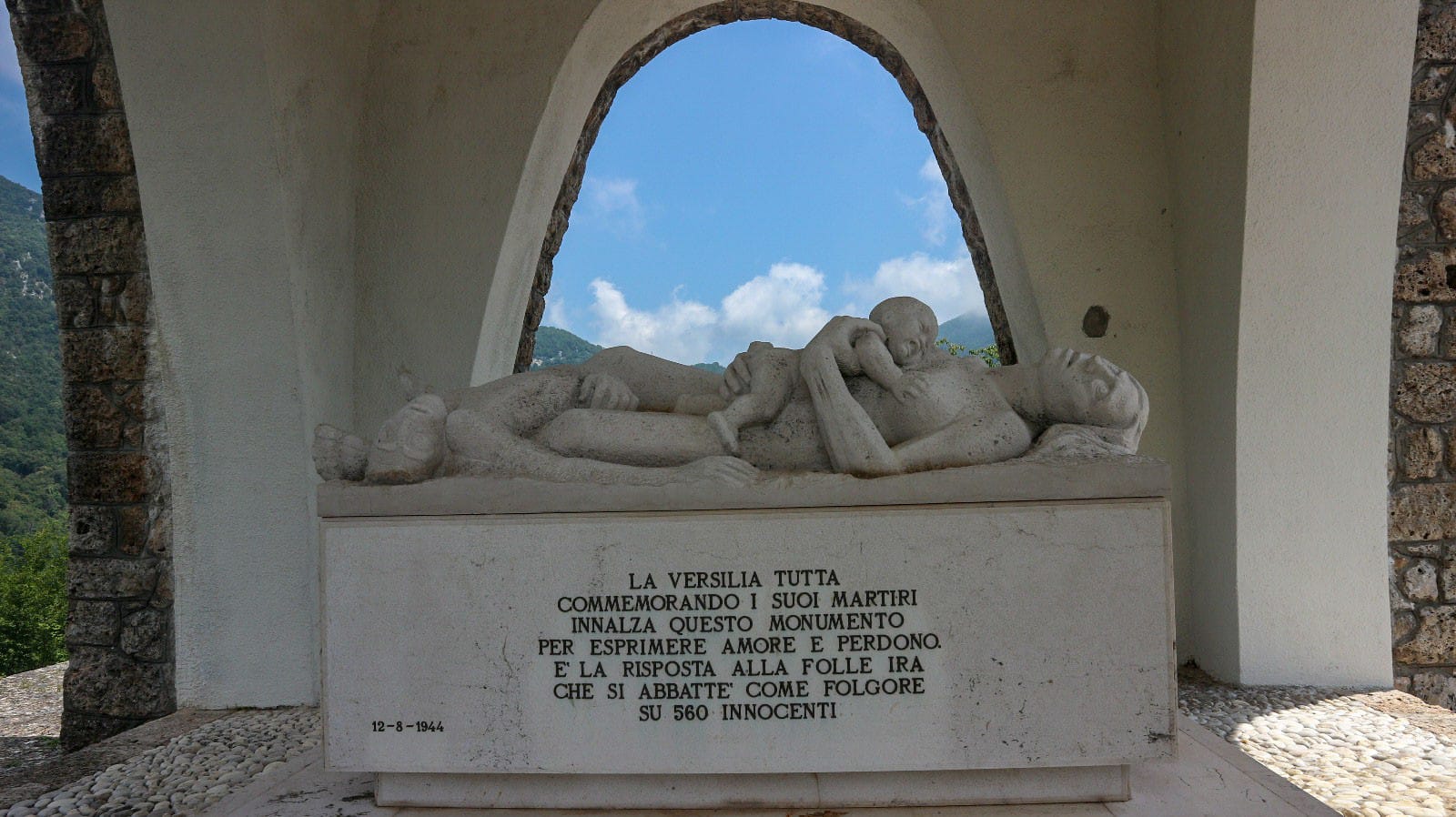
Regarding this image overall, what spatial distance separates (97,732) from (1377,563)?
5.55 meters

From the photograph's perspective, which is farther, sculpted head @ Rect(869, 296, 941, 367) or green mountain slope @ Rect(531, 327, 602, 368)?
green mountain slope @ Rect(531, 327, 602, 368)

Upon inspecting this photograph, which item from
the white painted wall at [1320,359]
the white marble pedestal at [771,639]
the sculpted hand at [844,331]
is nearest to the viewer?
the white marble pedestal at [771,639]

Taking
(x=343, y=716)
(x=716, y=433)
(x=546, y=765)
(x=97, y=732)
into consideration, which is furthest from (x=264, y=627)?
(x=716, y=433)

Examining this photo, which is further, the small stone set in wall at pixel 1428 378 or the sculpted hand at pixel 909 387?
the small stone set in wall at pixel 1428 378

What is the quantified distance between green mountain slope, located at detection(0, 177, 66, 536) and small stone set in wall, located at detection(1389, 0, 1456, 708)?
43.1ft

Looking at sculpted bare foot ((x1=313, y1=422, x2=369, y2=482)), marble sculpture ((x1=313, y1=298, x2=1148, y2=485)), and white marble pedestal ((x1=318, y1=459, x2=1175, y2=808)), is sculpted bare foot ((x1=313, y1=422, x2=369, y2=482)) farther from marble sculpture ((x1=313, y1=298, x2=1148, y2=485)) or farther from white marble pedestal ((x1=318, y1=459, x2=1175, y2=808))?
white marble pedestal ((x1=318, y1=459, x2=1175, y2=808))

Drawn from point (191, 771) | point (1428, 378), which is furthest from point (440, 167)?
point (1428, 378)

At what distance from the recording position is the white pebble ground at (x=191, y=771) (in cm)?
290

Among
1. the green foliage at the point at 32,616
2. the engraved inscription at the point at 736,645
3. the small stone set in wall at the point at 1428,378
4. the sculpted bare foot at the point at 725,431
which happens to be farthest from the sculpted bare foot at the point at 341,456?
the green foliage at the point at 32,616

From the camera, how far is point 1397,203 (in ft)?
13.0

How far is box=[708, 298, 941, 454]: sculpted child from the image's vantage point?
8.87ft

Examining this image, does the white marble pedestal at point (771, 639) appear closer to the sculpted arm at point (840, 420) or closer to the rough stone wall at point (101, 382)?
the sculpted arm at point (840, 420)

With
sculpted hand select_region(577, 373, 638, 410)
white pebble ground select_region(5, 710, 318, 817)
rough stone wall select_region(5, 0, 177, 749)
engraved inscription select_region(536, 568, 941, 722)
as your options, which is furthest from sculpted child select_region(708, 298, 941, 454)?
rough stone wall select_region(5, 0, 177, 749)

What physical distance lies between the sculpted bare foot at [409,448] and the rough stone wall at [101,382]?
2.22 m
